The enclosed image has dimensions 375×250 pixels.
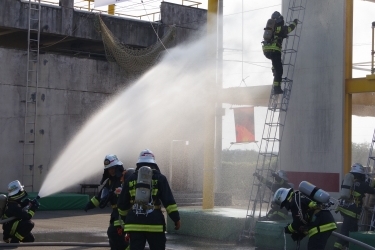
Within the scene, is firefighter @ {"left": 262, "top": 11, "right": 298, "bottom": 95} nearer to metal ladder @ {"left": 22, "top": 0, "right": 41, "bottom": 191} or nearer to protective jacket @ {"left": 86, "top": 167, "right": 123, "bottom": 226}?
protective jacket @ {"left": 86, "top": 167, "right": 123, "bottom": 226}

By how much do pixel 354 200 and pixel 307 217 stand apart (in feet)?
9.58

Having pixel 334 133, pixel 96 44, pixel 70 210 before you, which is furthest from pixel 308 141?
pixel 96 44

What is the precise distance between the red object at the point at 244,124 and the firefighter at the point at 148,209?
791 cm

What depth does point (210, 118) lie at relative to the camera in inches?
606

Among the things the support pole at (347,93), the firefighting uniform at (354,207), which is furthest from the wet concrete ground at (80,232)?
the support pole at (347,93)

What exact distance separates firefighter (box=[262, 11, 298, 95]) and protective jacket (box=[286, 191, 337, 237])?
5.13 metres

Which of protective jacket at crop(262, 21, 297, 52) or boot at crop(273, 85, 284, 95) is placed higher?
protective jacket at crop(262, 21, 297, 52)

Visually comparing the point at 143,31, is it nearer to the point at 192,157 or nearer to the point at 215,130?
the point at 192,157

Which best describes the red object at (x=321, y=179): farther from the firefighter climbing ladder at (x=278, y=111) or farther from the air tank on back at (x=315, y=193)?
the air tank on back at (x=315, y=193)

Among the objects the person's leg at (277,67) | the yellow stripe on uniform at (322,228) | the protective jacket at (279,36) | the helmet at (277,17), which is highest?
the helmet at (277,17)

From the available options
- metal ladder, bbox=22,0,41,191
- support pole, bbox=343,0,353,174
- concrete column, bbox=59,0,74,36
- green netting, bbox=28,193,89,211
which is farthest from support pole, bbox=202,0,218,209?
concrete column, bbox=59,0,74,36

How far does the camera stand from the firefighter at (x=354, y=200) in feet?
37.1

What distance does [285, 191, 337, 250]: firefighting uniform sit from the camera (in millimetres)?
8734

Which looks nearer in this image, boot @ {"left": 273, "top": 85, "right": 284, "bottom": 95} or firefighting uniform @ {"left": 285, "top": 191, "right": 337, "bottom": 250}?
firefighting uniform @ {"left": 285, "top": 191, "right": 337, "bottom": 250}
